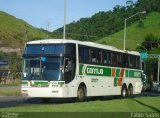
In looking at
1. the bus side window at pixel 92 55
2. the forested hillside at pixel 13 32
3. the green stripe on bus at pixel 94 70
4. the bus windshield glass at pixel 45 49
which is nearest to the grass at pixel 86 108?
the bus windshield glass at pixel 45 49

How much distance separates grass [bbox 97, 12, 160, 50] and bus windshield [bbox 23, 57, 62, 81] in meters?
120

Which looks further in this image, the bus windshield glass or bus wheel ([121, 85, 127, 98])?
bus wheel ([121, 85, 127, 98])

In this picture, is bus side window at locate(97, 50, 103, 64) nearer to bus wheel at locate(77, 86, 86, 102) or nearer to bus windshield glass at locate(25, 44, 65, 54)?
bus wheel at locate(77, 86, 86, 102)

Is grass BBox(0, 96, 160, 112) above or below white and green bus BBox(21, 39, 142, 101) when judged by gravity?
below

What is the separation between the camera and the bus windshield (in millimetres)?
25234

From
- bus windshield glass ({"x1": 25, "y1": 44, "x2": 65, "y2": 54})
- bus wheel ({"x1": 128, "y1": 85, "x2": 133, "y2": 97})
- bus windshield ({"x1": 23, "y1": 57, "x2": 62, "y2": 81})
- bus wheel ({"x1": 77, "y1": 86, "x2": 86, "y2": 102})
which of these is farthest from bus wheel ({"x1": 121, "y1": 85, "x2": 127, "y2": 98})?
bus windshield ({"x1": 23, "y1": 57, "x2": 62, "y2": 81})

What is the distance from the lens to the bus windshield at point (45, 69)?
25.2m

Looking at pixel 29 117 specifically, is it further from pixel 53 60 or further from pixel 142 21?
pixel 142 21

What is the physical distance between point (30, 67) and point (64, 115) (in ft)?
34.7

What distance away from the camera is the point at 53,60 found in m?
25.4

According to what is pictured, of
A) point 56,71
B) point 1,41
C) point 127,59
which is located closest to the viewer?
point 56,71

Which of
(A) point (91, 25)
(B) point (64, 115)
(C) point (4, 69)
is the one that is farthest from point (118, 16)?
(B) point (64, 115)

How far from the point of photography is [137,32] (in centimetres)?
16225

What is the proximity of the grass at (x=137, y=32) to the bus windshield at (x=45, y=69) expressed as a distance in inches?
4719
